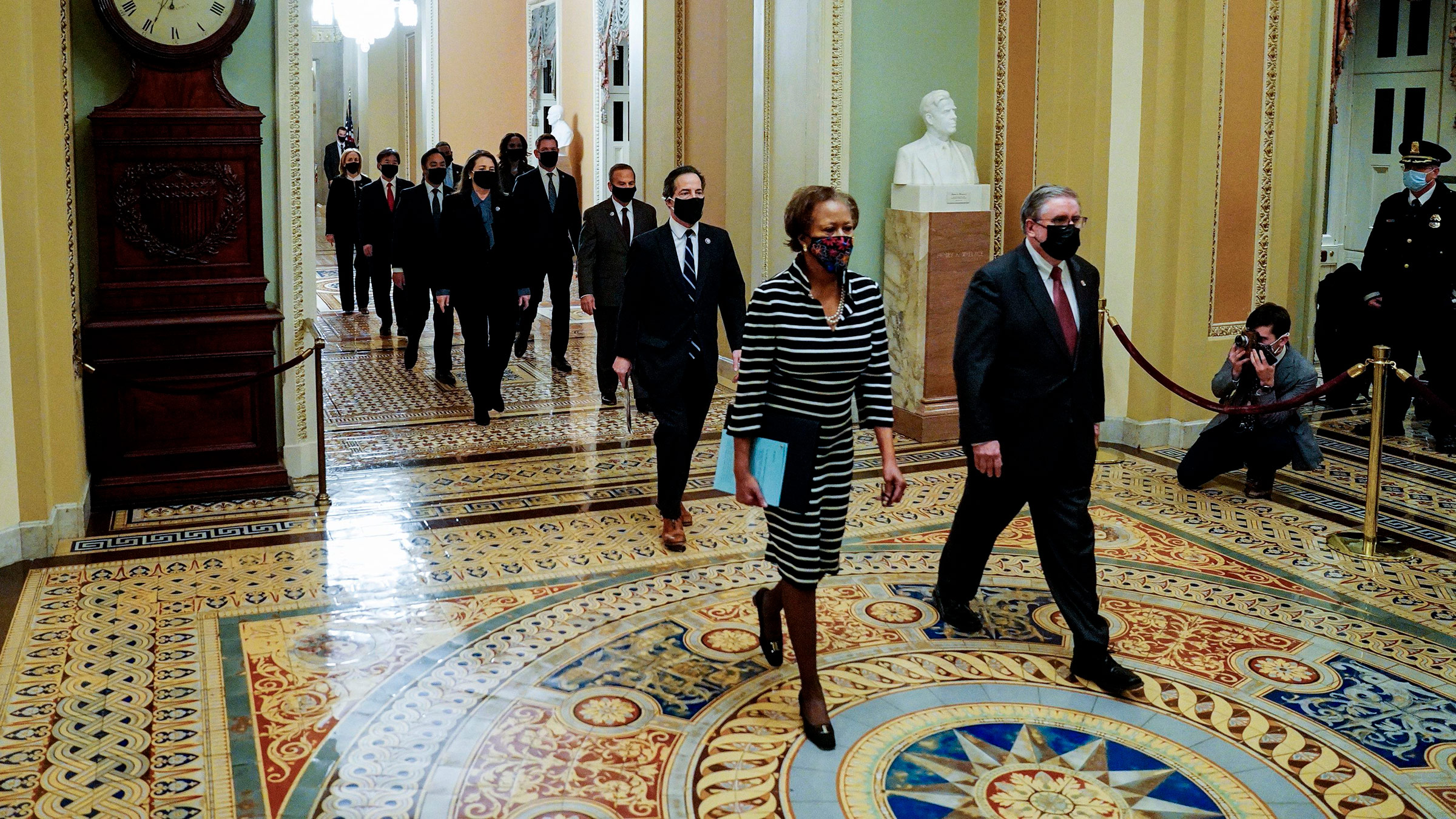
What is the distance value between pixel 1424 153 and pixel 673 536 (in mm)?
5434

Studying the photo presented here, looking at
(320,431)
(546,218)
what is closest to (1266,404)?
(320,431)

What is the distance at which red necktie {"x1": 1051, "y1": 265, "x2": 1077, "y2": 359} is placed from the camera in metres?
4.56

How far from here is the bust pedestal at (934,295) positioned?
8180mm

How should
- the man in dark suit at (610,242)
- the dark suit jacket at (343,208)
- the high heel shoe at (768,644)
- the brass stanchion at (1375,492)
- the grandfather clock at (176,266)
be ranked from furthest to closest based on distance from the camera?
1. the dark suit jacket at (343,208)
2. the man in dark suit at (610,242)
3. the grandfather clock at (176,266)
4. the brass stanchion at (1375,492)
5. the high heel shoe at (768,644)

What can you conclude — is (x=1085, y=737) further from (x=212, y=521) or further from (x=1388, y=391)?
(x=1388, y=391)

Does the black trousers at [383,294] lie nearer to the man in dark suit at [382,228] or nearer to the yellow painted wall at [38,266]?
the man in dark suit at [382,228]

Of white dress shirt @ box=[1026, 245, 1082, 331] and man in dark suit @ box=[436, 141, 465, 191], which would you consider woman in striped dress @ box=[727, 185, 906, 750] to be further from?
man in dark suit @ box=[436, 141, 465, 191]

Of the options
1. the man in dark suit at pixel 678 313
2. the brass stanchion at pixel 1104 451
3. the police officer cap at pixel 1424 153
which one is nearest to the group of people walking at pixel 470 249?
the man in dark suit at pixel 678 313

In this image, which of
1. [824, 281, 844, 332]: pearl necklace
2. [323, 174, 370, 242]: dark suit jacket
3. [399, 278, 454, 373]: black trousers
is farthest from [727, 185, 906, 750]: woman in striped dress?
[323, 174, 370, 242]: dark suit jacket

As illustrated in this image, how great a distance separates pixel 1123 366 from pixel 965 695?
4261 mm

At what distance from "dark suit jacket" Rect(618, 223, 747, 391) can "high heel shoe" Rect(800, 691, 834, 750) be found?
2.05m

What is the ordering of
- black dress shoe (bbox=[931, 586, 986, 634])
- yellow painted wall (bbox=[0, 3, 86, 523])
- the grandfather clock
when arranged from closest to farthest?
1. black dress shoe (bbox=[931, 586, 986, 634])
2. yellow painted wall (bbox=[0, 3, 86, 523])
3. the grandfather clock

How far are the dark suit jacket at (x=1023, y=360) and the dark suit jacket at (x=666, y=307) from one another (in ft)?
4.90

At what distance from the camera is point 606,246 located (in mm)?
9164
